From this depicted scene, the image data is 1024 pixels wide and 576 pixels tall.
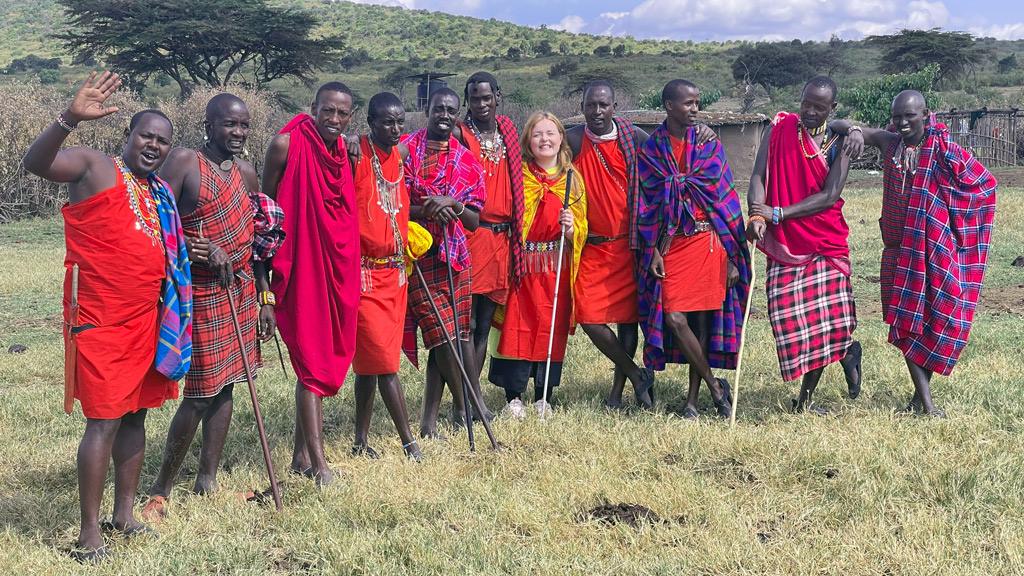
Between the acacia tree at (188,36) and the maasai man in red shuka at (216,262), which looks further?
the acacia tree at (188,36)

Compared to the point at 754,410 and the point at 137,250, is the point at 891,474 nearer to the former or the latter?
the point at 754,410

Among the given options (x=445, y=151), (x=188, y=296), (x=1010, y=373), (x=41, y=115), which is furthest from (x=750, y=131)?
(x=188, y=296)

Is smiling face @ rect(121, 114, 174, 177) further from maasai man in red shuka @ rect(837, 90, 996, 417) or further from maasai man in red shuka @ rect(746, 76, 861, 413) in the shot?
maasai man in red shuka @ rect(837, 90, 996, 417)

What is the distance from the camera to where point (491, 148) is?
20.2 ft

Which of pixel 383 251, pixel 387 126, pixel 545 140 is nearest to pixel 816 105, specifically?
pixel 545 140

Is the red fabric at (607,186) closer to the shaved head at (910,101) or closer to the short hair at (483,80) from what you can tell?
the short hair at (483,80)

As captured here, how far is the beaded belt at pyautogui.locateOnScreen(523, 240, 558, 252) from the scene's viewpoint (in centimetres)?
648

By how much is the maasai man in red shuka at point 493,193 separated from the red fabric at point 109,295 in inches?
91.4

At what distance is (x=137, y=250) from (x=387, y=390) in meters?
1.69

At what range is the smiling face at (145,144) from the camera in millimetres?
4242

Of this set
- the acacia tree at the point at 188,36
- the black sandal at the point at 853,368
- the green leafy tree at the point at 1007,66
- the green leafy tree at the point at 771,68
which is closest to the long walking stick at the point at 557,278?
the black sandal at the point at 853,368

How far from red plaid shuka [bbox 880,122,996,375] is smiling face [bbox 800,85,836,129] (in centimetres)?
56

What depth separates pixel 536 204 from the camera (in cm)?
638

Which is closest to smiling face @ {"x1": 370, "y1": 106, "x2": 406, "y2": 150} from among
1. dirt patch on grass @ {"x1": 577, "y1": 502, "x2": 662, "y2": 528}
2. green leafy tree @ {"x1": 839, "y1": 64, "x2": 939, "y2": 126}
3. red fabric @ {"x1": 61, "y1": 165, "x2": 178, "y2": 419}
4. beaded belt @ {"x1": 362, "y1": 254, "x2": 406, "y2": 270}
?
beaded belt @ {"x1": 362, "y1": 254, "x2": 406, "y2": 270}
